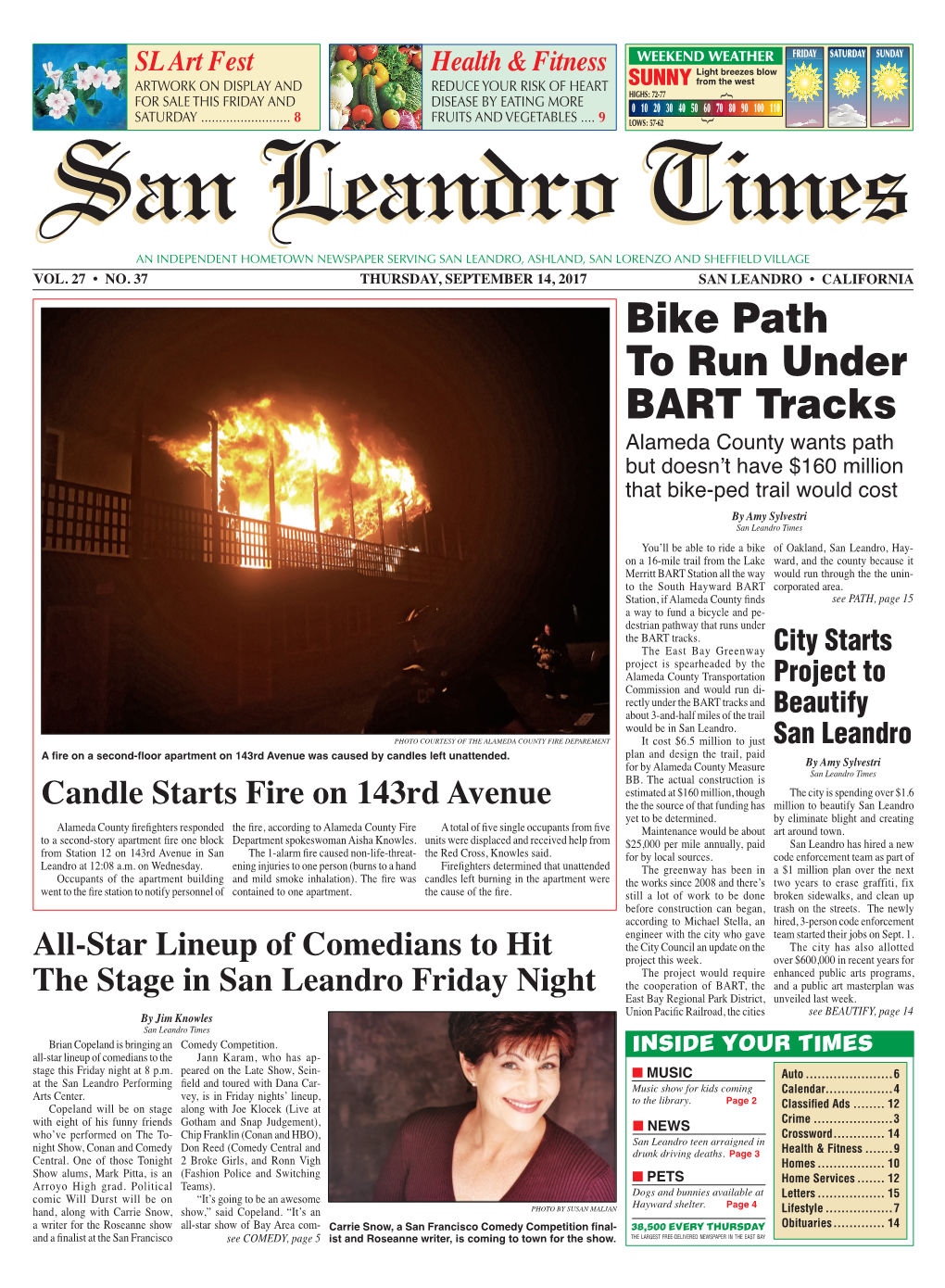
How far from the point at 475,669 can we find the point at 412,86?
1944 millimetres

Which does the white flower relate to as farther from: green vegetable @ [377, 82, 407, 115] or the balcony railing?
the balcony railing

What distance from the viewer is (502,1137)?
7.02ft

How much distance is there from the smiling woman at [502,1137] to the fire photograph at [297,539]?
0.99 meters

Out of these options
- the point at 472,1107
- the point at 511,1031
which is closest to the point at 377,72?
the point at 511,1031

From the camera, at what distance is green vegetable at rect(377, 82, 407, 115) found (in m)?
2.20

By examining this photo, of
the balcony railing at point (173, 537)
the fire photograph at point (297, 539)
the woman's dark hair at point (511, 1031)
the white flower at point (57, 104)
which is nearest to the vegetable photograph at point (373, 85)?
the fire photograph at point (297, 539)

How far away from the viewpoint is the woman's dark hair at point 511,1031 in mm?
2170

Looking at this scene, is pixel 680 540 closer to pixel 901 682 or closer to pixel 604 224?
pixel 901 682

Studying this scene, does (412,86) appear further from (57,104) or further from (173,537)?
(173,537)

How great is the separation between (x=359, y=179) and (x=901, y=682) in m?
2.49

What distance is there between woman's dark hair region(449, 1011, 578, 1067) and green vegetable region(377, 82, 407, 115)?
118 inches

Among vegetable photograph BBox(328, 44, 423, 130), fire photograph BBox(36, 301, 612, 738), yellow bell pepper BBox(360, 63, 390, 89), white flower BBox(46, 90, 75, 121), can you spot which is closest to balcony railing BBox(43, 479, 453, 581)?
fire photograph BBox(36, 301, 612, 738)

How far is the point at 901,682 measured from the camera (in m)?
2.25
